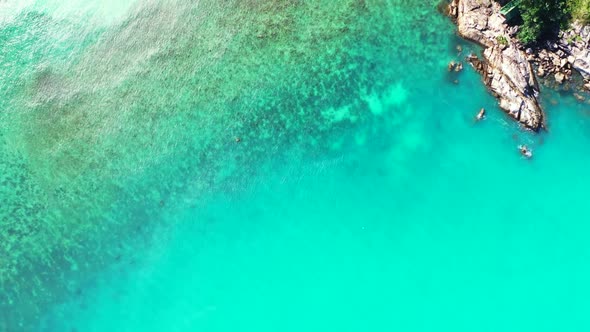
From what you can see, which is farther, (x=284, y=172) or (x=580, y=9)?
(x=284, y=172)

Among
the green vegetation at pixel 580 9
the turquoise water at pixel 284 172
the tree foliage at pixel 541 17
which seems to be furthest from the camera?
the turquoise water at pixel 284 172

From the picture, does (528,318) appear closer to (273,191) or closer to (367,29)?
(273,191)

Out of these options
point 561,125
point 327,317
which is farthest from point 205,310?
point 561,125

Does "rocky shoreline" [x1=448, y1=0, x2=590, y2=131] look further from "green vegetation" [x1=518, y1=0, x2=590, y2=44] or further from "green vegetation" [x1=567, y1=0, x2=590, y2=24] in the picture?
"green vegetation" [x1=567, y1=0, x2=590, y2=24]

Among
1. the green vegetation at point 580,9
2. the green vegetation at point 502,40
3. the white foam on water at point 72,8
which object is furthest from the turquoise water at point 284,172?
the green vegetation at point 580,9

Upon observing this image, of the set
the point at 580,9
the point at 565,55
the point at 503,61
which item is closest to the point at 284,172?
the point at 503,61

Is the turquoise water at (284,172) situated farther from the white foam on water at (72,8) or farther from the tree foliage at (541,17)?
the tree foliage at (541,17)

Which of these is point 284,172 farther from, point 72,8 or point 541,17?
point 541,17
